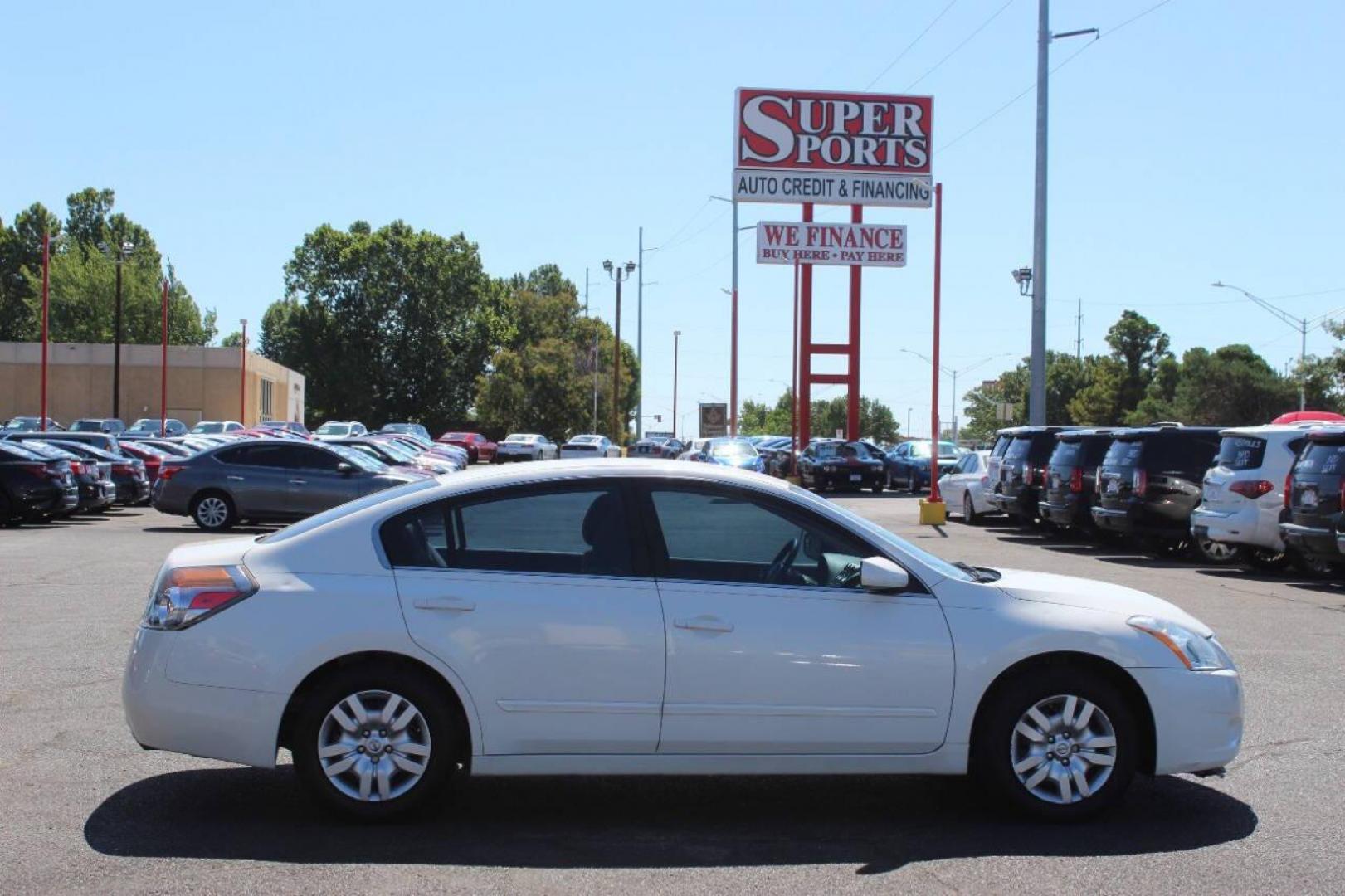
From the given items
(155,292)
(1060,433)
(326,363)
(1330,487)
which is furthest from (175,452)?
(155,292)

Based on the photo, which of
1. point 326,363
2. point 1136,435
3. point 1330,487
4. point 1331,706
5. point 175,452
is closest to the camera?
point 1331,706

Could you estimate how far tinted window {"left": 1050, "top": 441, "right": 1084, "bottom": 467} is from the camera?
21781 mm

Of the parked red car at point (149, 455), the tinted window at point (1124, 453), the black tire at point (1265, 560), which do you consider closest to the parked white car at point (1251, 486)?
the black tire at point (1265, 560)

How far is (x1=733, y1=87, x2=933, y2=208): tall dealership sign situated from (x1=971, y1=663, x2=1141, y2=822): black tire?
38.0 metres

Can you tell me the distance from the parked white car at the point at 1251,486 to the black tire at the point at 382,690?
13.4 metres

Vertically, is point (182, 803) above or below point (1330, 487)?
below

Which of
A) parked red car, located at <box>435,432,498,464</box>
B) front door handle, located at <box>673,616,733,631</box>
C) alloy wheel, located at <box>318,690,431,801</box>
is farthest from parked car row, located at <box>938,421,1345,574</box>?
parked red car, located at <box>435,432,498,464</box>

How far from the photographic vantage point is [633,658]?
5.76m

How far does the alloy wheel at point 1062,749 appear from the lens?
19.5ft

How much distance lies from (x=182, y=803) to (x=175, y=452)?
28.8m

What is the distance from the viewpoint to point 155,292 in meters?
98.1

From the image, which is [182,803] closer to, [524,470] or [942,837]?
[524,470]

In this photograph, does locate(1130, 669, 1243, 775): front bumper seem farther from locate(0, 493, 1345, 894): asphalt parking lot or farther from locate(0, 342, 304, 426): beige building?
locate(0, 342, 304, 426): beige building

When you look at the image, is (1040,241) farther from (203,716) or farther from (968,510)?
(203,716)
